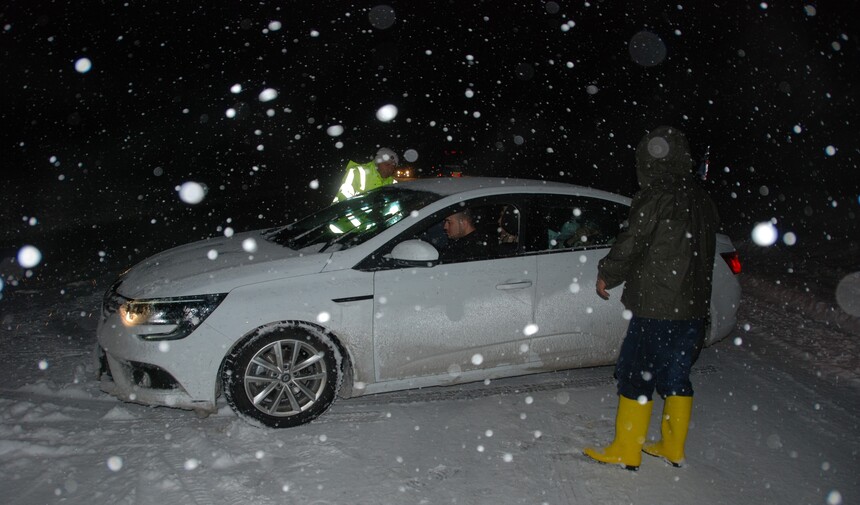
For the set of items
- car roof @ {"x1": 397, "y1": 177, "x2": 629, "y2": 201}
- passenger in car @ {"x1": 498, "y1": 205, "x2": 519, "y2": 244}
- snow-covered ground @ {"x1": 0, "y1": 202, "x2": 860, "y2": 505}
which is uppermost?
car roof @ {"x1": 397, "y1": 177, "x2": 629, "y2": 201}

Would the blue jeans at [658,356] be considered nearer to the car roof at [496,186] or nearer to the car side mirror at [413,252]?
the car side mirror at [413,252]

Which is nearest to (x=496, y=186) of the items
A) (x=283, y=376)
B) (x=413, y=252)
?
(x=413, y=252)

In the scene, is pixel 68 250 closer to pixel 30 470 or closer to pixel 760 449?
pixel 30 470

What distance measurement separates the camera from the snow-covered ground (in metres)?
3.25

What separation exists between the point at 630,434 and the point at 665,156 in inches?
61.7

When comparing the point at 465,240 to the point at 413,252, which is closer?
the point at 413,252

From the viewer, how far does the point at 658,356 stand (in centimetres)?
350

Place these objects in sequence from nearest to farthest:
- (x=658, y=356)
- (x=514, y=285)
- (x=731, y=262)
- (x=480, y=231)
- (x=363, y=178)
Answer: (x=658, y=356)
(x=514, y=285)
(x=480, y=231)
(x=731, y=262)
(x=363, y=178)

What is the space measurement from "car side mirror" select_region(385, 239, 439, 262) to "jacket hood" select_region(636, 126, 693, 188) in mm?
1336

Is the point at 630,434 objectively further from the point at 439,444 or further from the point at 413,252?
the point at 413,252

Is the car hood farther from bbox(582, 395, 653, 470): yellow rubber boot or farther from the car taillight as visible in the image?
the car taillight

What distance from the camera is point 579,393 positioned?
4648mm

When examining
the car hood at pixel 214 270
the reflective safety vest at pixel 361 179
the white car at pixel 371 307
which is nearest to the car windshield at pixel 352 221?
the white car at pixel 371 307

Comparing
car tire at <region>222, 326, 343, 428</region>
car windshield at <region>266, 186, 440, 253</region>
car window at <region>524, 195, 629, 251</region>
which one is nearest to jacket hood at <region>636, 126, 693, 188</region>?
car window at <region>524, 195, 629, 251</region>
